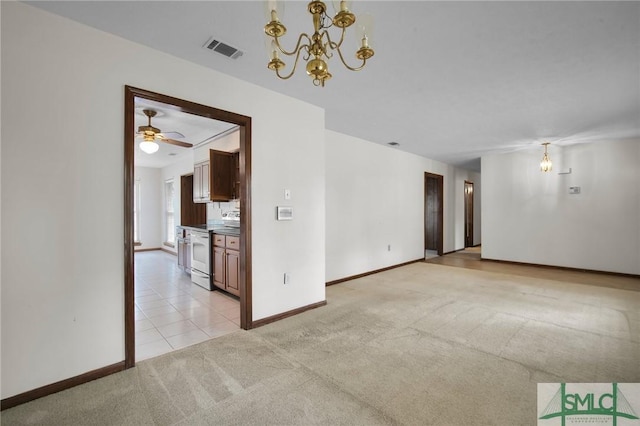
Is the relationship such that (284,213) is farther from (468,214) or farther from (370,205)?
(468,214)

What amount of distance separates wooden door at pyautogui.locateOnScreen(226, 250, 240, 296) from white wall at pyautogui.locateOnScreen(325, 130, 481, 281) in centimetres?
158

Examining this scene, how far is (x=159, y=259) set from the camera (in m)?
7.52

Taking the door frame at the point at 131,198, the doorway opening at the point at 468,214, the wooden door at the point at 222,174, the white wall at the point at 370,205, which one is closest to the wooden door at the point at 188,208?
the wooden door at the point at 222,174

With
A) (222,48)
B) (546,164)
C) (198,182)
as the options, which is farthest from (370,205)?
(222,48)

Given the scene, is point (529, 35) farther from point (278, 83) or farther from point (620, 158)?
point (620, 158)

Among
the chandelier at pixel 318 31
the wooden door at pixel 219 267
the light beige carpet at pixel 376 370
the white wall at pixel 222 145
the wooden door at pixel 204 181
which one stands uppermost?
the white wall at pixel 222 145

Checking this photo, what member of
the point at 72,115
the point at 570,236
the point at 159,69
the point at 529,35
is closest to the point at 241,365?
the point at 72,115

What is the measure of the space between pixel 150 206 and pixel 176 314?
22.7 feet

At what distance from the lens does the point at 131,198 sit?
7.55 feet

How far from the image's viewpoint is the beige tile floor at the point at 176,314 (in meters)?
2.79

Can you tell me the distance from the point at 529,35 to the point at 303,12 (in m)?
1.77

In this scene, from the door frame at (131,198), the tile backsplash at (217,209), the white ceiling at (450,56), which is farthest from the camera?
the tile backsplash at (217,209)

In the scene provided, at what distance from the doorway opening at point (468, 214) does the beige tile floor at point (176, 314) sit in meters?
8.01

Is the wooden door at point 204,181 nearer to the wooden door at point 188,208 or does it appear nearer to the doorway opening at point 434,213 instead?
the wooden door at point 188,208
